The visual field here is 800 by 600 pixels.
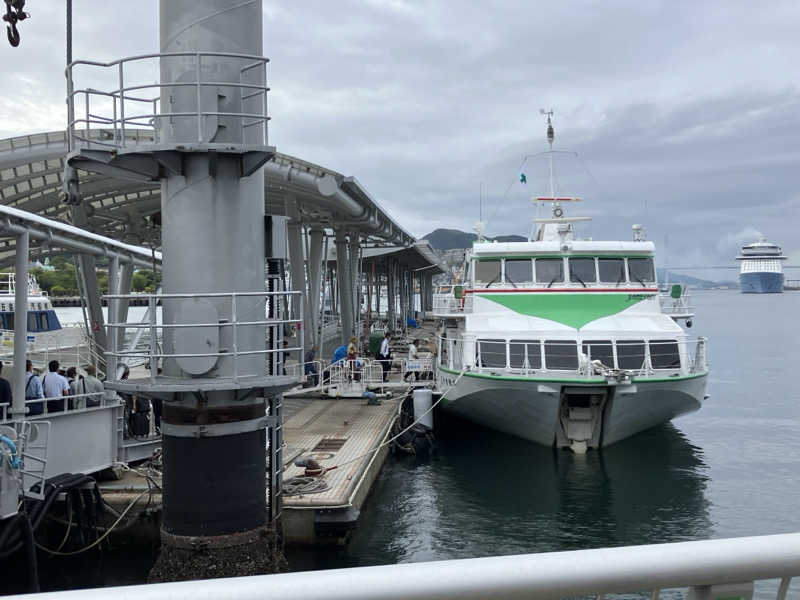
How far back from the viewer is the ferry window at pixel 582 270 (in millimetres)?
20766

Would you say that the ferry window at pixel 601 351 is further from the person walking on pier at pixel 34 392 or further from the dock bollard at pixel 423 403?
the person walking on pier at pixel 34 392

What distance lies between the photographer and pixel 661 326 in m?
19.5

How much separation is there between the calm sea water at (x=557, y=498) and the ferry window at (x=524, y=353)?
7.89ft

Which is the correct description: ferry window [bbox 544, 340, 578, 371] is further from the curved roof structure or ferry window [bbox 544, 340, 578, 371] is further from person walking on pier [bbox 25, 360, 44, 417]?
person walking on pier [bbox 25, 360, 44, 417]

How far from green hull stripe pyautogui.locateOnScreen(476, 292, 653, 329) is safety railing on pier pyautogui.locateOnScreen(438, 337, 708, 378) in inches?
69.6

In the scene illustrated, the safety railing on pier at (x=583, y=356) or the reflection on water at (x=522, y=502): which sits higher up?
the safety railing on pier at (x=583, y=356)

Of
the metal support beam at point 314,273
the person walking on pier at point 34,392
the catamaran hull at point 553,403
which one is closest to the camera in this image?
the person walking on pier at point 34,392

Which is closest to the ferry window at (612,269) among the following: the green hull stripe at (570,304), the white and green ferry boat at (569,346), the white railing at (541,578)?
the white and green ferry boat at (569,346)

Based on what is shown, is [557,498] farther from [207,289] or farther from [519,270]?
[207,289]

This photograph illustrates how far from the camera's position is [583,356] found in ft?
58.1

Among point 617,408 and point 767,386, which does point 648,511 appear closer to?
point 617,408

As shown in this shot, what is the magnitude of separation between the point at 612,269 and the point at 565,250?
1452 mm

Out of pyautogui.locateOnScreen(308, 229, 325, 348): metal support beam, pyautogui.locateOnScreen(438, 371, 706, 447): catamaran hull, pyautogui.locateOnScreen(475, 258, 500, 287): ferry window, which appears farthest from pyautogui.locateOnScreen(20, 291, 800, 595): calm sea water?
pyautogui.locateOnScreen(308, 229, 325, 348): metal support beam

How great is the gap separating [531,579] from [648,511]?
14.3m
